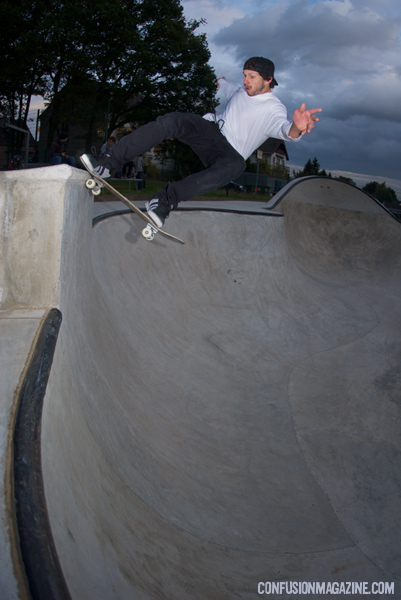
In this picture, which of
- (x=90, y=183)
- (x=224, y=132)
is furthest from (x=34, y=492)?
(x=224, y=132)

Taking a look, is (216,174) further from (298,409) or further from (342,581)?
(342,581)

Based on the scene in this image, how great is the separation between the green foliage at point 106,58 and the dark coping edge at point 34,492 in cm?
1739

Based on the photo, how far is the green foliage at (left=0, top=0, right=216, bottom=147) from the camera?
844 inches

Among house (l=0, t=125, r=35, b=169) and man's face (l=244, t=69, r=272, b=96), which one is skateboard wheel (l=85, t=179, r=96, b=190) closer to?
man's face (l=244, t=69, r=272, b=96)

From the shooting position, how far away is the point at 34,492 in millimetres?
1474

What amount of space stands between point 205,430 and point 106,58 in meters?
25.4

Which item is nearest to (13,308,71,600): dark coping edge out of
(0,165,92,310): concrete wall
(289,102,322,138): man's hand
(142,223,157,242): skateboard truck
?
(0,165,92,310): concrete wall

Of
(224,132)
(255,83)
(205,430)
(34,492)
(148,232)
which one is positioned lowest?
(205,430)

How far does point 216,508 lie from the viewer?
283 centimetres

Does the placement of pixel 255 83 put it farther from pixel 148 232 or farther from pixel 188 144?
pixel 148 232

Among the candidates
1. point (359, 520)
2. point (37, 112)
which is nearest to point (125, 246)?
point (359, 520)

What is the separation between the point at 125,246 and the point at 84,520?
4.08 m

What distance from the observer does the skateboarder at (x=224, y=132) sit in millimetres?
3611

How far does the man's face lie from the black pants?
437 millimetres
